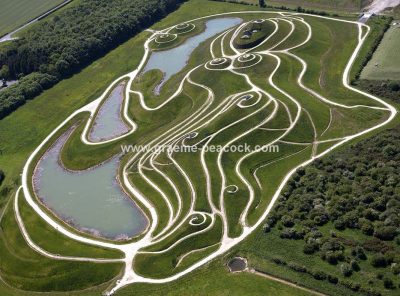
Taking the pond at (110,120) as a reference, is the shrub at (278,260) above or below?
below

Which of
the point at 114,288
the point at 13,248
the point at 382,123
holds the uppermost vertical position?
the point at 13,248

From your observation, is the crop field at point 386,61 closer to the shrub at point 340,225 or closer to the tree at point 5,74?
the shrub at point 340,225

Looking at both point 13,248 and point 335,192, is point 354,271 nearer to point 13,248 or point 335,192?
point 335,192

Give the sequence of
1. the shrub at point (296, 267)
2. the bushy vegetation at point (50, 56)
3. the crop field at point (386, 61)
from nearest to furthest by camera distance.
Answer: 1. the shrub at point (296, 267)
2. the crop field at point (386, 61)
3. the bushy vegetation at point (50, 56)

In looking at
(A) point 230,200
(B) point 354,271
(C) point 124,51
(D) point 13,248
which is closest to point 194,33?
(C) point 124,51

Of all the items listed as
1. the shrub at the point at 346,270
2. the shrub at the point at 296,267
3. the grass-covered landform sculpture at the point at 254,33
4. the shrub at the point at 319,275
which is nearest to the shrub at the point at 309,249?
the shrub at the point at 296,267

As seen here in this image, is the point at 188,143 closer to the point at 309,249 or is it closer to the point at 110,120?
the point at 110,120

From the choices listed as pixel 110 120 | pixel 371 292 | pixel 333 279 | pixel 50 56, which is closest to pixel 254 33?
pixel 110 120

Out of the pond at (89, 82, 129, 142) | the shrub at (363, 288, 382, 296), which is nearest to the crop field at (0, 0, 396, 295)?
the pond at (89, 82, 129, 142)
